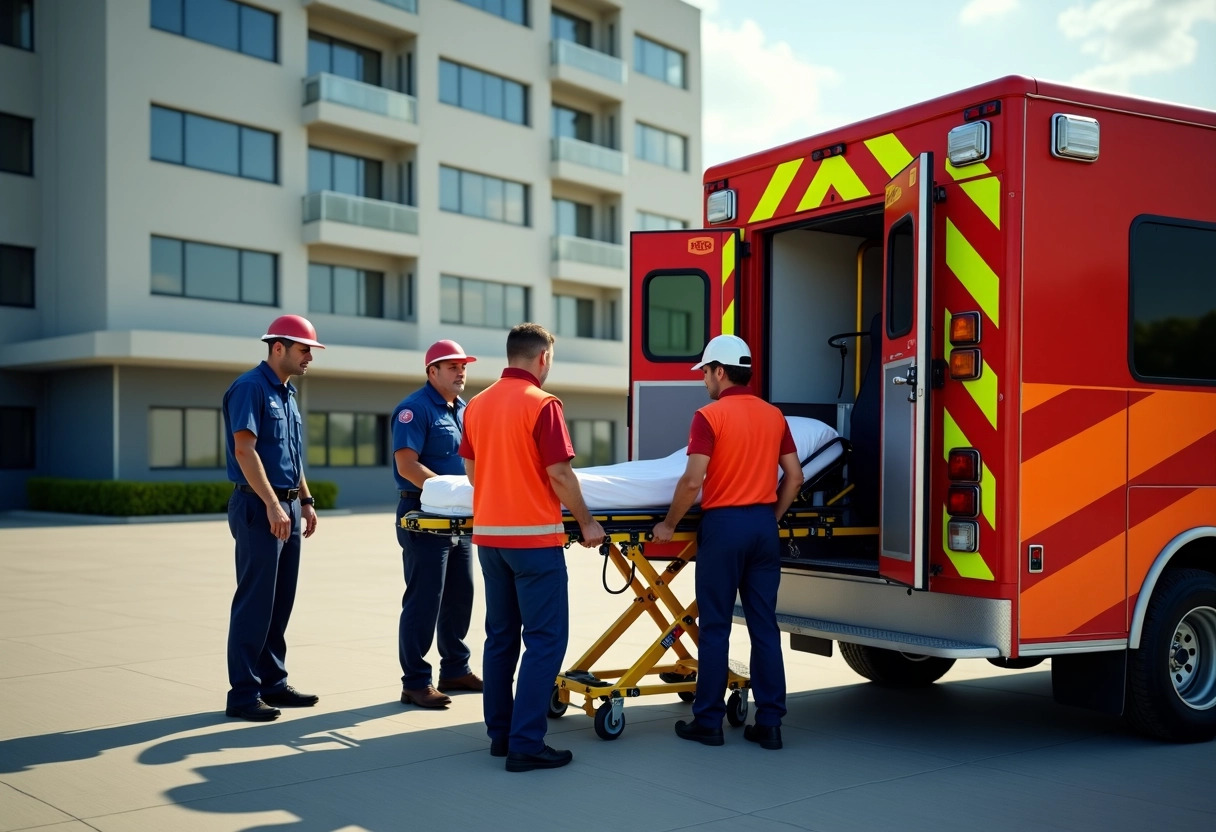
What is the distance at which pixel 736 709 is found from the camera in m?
6.74

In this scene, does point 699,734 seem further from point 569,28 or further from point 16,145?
point 569,28

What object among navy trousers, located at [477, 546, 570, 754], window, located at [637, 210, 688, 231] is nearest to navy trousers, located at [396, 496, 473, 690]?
navy trousers, located at [477, 546, 570, 754]

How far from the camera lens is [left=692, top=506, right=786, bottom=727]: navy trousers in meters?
6.23

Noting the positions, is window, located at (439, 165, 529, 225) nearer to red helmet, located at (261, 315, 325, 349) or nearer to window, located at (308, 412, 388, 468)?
window, located at (308, 412, 388, 468)

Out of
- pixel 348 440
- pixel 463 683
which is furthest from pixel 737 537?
pixel 348 440

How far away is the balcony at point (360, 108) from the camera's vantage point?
32.4m

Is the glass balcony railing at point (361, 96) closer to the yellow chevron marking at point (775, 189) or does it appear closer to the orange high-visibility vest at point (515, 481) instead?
the yellow chevron marking at point (775, 189)

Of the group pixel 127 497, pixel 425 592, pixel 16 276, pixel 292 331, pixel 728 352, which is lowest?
pixel 127 497

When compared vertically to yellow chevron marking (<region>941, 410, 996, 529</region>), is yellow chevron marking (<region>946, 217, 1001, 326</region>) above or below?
above

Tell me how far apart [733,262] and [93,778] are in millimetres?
4611

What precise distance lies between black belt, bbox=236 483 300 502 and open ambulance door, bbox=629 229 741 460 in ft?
6.88

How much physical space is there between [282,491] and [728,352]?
8.78 ft

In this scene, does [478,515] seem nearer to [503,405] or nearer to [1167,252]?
[503,405]

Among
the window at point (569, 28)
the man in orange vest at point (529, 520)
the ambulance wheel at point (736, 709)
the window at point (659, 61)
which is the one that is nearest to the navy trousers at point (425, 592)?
the man in orange vest at point (529, 520)
